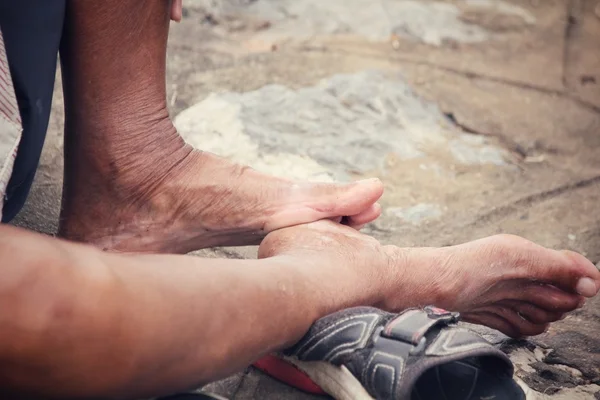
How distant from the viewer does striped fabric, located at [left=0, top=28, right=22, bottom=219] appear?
46.7 inches

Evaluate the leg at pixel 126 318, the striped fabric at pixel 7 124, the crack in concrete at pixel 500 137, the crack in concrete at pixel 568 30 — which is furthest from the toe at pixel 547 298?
the crack in concrete at pixel 568 30

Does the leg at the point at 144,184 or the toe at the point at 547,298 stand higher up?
the leg at the point at 144,184

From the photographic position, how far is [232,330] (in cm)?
97

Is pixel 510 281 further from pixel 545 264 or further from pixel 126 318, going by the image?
pixel 126 318

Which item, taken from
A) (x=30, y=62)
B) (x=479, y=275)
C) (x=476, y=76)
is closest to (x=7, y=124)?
(x=30, y=62)

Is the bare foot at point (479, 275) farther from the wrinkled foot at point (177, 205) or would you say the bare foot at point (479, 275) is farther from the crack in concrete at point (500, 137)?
the crack in concrete at point (500, 137)

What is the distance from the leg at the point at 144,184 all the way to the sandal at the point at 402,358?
0.34m

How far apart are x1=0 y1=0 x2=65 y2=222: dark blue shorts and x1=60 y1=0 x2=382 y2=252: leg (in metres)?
0.09

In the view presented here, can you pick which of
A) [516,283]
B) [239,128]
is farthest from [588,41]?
[516,283]

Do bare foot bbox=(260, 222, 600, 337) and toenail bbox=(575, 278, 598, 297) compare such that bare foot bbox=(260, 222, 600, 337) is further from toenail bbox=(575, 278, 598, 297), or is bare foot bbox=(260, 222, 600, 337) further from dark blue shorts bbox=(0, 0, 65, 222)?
dark blue shorts bbox=(0, 0, 65, 222)

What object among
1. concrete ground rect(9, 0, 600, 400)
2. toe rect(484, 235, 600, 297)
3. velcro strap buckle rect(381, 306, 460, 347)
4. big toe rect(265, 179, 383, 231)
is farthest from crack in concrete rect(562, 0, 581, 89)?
velcro strap buckle rect(381, 306, 460, 347)

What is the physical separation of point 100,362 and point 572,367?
104cm

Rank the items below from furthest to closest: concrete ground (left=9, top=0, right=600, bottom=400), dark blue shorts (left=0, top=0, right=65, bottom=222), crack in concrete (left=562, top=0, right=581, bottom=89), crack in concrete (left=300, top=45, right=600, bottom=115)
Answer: crack in concrete (left=562, top=0, right=581, bottom=89) < crack in concrete (left=300, top=45, right=600, bottom=115) < concrete ground (left=9, top=0, right=600, bottom=400) < dark blue shorts (left=0, top=0, right=65, bottom=222)

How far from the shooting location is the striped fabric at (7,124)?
119 centimetres
